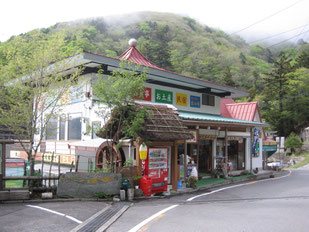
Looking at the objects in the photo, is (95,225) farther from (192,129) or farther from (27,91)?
(192,129)

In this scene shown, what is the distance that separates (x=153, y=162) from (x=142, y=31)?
8836 centimetres

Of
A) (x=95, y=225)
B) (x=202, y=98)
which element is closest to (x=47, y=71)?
(x=95, y=225)

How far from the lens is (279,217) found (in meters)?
7.95

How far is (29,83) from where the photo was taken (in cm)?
1206

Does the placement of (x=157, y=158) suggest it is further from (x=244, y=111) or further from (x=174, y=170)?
(x=244, y=111)

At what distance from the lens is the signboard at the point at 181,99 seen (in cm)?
1969

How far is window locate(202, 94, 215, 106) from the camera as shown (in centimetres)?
2200

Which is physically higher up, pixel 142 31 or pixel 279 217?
pixel 142 31

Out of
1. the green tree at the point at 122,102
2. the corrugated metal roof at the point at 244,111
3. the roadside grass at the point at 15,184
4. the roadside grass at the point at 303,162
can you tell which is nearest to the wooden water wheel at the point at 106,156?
the green tree at the point at 122,102

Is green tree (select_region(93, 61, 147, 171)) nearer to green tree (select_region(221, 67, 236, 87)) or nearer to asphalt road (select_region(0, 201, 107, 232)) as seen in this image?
asphalt road (select_region(0, 201, 107, 232))

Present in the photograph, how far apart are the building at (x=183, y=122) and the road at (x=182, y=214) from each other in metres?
3.10

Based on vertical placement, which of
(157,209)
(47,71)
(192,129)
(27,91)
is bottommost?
(157,209)

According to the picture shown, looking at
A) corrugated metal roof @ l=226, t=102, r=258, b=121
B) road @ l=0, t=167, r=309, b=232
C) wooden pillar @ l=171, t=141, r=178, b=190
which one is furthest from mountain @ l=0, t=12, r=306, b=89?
road @ l=0, t=167, r=309, b=232

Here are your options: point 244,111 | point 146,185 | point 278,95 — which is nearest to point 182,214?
point 146,185
